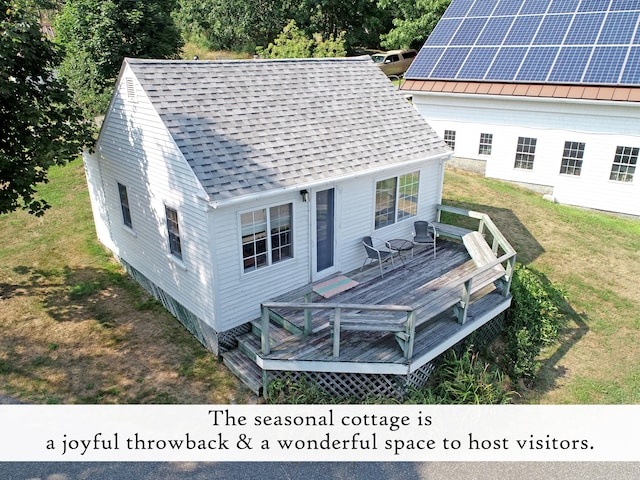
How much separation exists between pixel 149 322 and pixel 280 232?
3850 mm

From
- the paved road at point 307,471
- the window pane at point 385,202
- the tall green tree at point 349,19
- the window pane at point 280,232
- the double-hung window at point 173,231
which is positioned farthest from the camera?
the tall green tree at point 349,19

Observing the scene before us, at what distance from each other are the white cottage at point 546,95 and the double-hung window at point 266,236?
1294 centimetres

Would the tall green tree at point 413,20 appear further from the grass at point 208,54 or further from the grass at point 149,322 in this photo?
the grass at point 149,322

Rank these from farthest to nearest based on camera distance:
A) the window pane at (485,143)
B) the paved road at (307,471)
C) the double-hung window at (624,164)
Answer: the window pane at (485,143) → the double-hung window at (624,164) → the paved road at (307,471)

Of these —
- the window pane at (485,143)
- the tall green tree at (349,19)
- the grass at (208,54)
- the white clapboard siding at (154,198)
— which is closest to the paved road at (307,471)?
the white clapboard siding at (154,198)

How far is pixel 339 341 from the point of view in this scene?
8500 millimetres

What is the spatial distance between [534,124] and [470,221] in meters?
5.86

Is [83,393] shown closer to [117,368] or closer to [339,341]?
[117,368]

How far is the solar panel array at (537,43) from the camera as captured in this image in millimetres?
17578

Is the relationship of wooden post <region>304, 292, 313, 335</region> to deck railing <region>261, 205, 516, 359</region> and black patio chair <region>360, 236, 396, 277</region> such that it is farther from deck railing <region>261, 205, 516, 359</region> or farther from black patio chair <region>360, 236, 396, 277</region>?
black patio chair <region>360, 236, 396, 277</region>

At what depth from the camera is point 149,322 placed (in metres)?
10.9

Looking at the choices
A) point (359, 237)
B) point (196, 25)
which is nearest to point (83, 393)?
point (359, 237)

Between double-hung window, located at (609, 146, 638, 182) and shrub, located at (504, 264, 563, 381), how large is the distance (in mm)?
8091
